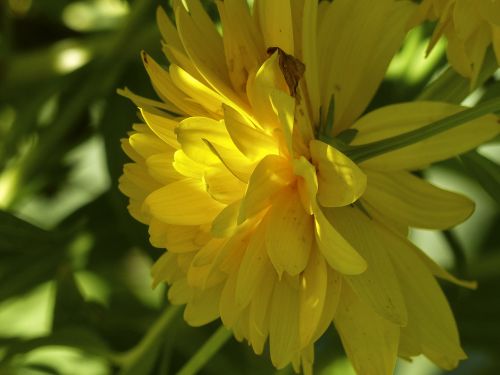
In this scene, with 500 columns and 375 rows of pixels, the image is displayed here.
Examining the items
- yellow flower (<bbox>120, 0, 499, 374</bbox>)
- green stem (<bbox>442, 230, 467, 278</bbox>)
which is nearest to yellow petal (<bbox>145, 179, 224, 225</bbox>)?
yellow flower (<bbox>120, 0, 499, 374</bbox>)

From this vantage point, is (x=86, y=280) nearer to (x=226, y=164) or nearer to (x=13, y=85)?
(x=13, y=85)

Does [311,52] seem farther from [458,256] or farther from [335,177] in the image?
[458,256]

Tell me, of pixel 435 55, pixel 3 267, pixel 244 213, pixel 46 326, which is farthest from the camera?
pixel 46 326

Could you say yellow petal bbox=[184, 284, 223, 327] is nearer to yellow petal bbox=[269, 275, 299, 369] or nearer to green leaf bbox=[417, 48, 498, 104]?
yellow petal bbox=[269, 275, 299, 369]

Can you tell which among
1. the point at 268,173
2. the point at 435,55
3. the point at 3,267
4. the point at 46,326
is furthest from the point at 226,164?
the point at 46,326

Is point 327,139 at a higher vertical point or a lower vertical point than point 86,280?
higher

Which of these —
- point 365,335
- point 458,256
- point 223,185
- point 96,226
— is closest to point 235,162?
point 223,185
